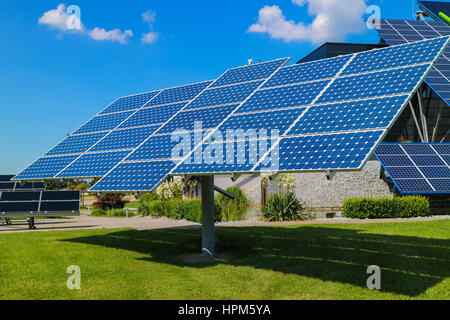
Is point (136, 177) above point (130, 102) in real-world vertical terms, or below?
below

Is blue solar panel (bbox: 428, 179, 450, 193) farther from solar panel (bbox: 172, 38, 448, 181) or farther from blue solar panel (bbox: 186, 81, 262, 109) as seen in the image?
blue solar panel (bbox: 186, 81, 262, 109)

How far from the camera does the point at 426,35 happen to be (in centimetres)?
4147

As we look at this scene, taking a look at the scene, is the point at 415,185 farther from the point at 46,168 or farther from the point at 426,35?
the point at 426,35

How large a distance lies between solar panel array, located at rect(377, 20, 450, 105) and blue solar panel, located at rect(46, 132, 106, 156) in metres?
24.5

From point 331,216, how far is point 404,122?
1918cm

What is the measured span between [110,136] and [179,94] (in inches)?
152

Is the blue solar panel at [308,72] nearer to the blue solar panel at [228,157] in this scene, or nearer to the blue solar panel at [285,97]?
the blue solar panel at [285,97]

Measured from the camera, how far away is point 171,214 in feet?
100

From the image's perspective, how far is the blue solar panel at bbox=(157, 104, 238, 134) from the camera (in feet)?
49.0

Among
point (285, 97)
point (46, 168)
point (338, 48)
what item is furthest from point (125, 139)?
point (338, 48)

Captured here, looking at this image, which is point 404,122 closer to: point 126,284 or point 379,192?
point 379,192

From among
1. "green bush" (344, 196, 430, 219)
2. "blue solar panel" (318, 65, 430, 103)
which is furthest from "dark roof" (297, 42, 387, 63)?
"blue solar panel" (318, 65, 430, 103)

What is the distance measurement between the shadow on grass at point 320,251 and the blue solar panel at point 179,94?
21.0ft
